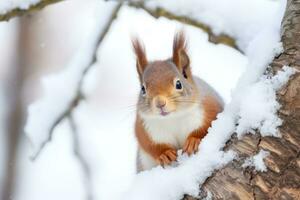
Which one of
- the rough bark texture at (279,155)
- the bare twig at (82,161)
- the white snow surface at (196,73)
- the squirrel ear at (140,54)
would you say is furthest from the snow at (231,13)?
the rough bark texture at (279,155)

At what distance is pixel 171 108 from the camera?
1843 mm

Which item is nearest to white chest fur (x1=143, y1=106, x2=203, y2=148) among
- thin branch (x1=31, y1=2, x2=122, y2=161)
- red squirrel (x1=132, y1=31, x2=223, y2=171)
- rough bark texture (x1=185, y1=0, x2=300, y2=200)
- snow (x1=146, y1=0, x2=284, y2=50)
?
red squirrel (x1=132, y1=31, x2=223, y2=171)

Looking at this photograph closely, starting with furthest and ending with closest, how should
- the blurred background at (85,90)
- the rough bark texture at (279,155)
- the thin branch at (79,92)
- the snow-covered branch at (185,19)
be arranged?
1. the blurred background at (85,90)
2. the thin branch at (79,92)
3. the snow-covered branch at (185,19)
4. the rough bark texture at (279,155)

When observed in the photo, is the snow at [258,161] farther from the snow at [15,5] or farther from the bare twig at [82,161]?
the bare twig at [82,161]

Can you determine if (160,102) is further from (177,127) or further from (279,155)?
(279,155)

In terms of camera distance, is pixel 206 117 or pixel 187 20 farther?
pixel 187 20

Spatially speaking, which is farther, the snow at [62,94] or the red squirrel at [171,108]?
the snow at [62,94]

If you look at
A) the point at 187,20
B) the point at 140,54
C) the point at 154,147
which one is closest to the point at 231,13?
the point at 187,20

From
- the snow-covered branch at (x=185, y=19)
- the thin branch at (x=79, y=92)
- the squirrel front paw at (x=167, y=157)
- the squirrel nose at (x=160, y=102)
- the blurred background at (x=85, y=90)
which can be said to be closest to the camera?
the squirrel front paw at (x=167, y=157)

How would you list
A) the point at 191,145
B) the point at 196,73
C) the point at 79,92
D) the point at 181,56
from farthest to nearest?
1. the point at 196,73
2. the point at 79,92
3. the point at 181,56
4. the point at 191,145

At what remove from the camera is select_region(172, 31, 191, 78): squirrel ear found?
6.44 ft

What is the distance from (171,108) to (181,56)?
201mm

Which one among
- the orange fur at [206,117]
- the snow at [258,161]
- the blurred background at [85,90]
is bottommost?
the blurred background at [85,90]

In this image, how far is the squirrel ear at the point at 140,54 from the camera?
2.01 m
